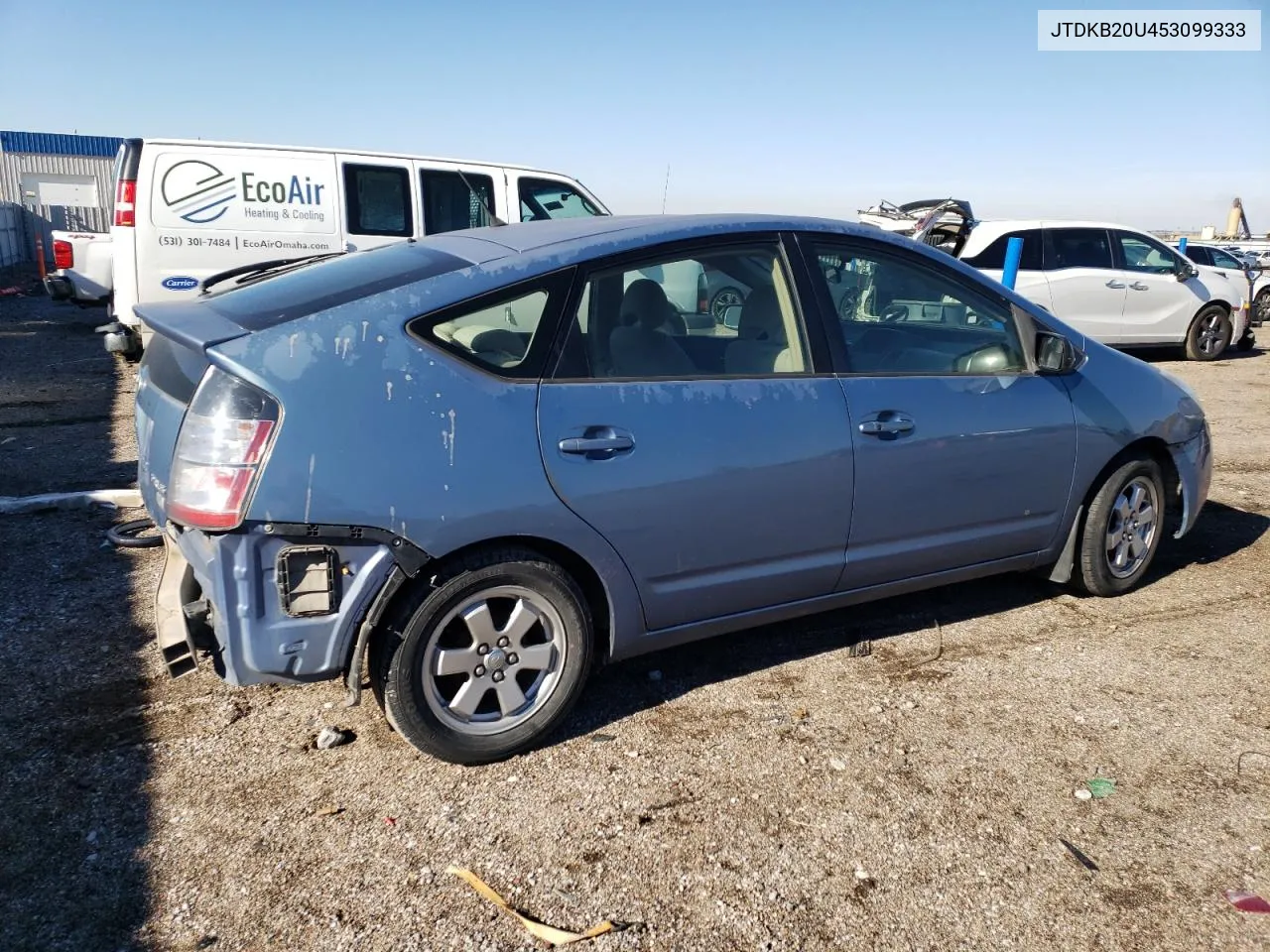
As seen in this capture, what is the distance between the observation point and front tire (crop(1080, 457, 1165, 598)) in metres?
4.50

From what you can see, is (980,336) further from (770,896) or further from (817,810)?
(770,896)

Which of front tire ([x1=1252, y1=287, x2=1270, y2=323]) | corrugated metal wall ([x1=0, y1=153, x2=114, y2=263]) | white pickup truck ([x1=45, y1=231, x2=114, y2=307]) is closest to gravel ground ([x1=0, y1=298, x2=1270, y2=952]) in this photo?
white pickup truck ([x1=45, y1=231, x2=114, y2=307])

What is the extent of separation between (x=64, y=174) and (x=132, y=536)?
36878mm

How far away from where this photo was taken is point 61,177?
35406mm

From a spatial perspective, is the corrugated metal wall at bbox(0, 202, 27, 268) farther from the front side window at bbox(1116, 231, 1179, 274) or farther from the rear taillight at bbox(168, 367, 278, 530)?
the rear taillight at bbox(168, 367, 278, 530)

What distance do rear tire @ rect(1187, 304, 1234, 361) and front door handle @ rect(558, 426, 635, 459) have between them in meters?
12.8

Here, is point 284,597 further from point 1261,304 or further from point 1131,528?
point 1261,304

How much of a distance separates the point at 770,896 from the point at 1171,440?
320cm

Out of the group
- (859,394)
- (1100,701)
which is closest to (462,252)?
(859,394)

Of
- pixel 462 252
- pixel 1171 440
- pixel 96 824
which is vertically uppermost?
pixel 462 252

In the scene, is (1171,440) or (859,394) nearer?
(859,394)

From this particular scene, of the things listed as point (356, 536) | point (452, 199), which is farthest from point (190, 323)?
point (452, 199)

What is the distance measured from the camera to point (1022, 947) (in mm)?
2477

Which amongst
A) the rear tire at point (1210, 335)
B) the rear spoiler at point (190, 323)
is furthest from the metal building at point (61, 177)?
the rear spoiler at point (190, 323)
